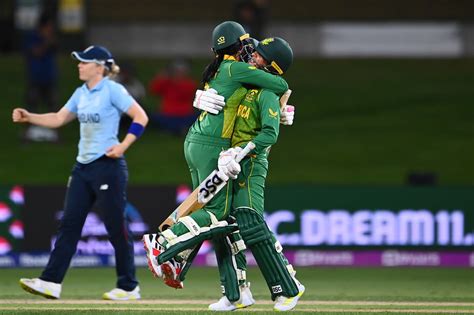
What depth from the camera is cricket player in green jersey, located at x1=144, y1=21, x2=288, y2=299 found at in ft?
32.6

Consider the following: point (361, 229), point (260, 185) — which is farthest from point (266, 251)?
point (361, 229)

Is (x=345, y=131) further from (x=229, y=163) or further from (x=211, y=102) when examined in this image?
(x=229, y=163)

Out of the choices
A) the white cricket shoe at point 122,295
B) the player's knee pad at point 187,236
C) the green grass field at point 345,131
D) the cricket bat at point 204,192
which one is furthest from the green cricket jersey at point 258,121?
the green grass field at point 345,131

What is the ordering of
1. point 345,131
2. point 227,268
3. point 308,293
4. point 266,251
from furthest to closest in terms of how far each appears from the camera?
point 345,131 → point 308,293 → point 227,268 → point 266,251

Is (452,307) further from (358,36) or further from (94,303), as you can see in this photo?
(358,36)

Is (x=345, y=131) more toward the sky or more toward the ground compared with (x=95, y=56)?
more toward the ground

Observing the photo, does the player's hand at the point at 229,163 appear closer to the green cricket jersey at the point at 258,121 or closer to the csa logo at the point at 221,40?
the green cricket jersey at the point at 258,121

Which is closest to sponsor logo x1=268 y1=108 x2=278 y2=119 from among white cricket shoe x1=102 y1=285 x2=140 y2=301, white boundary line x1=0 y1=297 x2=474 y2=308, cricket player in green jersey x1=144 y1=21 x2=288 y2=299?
cricket player in green jersey x1=144 y1=21 x2=288 y2=299

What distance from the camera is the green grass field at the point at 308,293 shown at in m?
10.4

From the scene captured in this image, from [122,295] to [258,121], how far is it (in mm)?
Answer: 2438

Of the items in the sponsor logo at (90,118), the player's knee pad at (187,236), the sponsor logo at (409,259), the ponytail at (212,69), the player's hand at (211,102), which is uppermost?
the ponytail at (212,69)

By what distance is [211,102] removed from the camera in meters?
10.1

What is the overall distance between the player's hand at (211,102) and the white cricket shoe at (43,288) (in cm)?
232

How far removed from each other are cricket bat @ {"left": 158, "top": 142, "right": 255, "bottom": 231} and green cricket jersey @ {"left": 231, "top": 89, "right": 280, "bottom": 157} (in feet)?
0.39
